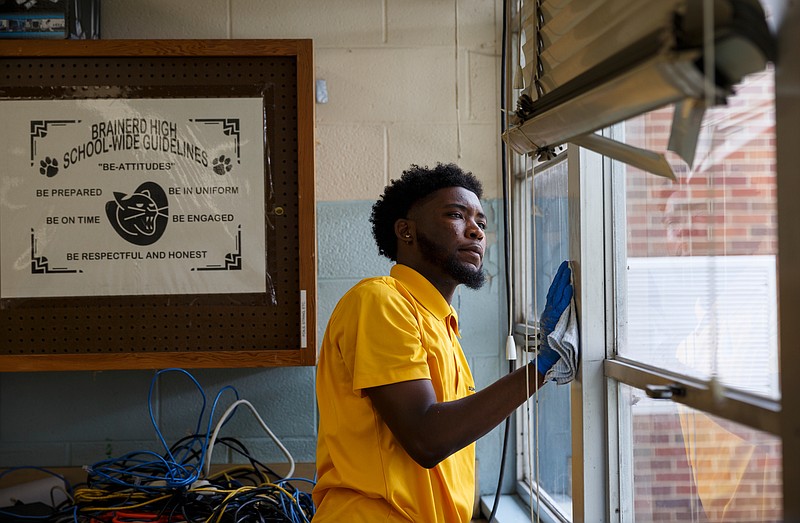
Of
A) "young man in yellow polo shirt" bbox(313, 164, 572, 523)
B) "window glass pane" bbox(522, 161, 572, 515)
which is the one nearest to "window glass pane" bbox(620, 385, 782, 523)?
"young man in yellow polo shirt" bbox(313, 164, 572, 523)

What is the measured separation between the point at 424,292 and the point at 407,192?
0.29 metres

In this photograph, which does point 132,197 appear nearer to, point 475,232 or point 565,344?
point 475,232

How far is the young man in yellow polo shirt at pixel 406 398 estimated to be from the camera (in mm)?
1326

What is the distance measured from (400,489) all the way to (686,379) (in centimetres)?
56

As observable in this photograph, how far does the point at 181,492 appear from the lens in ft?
6.35

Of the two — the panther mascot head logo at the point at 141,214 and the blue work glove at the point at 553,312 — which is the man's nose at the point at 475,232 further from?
the panther mascot head logo at the point at 141,214

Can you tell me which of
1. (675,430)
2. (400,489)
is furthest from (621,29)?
(400,489)

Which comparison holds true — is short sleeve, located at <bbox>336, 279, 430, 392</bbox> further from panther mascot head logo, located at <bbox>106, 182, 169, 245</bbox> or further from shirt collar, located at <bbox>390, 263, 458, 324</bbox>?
panther mascot head logo, located at <bbox>106, 182, 169, 245</bbox>

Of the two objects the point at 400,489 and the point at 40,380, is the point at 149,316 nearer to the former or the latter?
the point at 40,380

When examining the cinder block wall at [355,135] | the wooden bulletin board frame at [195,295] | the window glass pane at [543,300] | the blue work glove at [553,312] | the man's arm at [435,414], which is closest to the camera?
the man's arm at [435,414]

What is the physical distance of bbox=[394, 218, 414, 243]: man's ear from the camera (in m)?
1.67

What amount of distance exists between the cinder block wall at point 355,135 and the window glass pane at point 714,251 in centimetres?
94

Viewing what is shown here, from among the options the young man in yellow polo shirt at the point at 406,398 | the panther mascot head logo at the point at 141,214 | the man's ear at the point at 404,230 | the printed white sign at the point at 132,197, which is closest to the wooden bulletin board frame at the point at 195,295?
the printed white sign at the point at 132,197

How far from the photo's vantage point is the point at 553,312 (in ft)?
4.84
